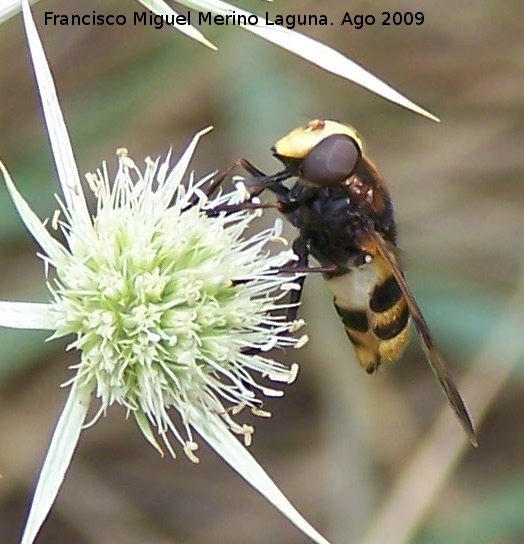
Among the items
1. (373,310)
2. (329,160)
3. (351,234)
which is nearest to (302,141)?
(329,160)

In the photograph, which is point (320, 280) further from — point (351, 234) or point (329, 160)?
point (329, 160)

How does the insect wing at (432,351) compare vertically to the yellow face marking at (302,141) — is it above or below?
below

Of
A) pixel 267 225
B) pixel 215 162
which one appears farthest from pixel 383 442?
pixel 215 162

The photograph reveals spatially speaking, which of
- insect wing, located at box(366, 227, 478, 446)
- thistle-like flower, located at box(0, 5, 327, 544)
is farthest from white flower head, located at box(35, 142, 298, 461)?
insect wing, located at box(366, 227, 478, 446)

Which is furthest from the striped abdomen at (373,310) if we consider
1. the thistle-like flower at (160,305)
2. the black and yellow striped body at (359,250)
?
the thistle-like flower at (160,305)

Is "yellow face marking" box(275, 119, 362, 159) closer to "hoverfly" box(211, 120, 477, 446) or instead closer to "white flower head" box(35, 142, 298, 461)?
"hoverfly" box(211, 120, 477, 446)

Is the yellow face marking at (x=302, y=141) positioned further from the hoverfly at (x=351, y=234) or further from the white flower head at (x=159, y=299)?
the white flower head at (x=159, y=299)

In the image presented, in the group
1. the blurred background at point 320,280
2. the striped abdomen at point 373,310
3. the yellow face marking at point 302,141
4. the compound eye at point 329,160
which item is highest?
the yellow face marking at point 302,141
